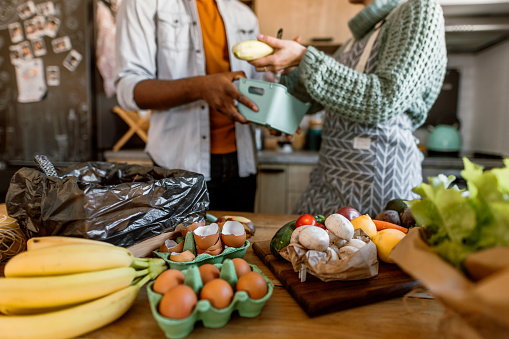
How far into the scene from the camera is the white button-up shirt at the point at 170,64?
4.24 ft

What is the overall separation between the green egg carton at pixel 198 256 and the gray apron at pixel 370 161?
0.64 metres

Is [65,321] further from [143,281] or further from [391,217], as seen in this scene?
[391,217]

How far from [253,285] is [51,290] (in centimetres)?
29

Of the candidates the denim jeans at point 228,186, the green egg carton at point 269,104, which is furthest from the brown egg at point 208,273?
the denim jeans at point 228,186

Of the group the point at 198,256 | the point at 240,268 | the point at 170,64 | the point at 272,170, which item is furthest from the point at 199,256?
the point at 272,170

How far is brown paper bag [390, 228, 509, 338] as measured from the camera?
32cm

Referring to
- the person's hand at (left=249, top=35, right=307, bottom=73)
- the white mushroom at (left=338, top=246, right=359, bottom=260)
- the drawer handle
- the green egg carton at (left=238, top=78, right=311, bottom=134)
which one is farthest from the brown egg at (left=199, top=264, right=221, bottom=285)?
the drawer handle

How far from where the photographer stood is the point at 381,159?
1188mm

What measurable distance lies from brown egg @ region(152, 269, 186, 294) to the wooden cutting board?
20 cm

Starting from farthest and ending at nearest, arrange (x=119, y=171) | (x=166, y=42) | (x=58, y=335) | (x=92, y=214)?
(x=166, y=42)
(x=119, y=171)
(x=92, y=214)
(x=58, y=335)

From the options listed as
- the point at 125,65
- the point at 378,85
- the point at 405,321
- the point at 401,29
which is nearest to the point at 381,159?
the point at 378,85

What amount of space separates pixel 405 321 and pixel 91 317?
47 centimetres

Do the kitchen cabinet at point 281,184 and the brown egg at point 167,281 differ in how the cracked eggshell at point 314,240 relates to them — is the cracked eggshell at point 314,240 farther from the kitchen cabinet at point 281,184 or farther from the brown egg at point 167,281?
the kitchen cabinet at point 281,184

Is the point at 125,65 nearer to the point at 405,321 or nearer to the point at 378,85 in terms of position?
the point at 378,85
